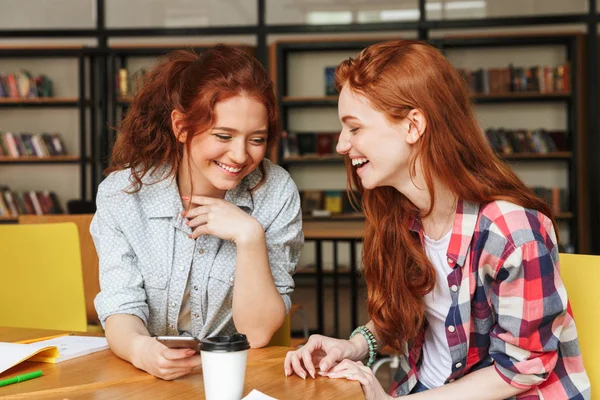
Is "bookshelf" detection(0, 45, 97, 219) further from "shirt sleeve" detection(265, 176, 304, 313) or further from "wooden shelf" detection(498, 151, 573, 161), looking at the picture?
"shirt sleeve" detection(265, 176, 304, 313)

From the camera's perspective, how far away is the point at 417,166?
135 centimetres

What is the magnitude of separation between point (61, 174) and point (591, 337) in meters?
6.24

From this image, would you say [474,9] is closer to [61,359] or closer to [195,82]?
[195,82]

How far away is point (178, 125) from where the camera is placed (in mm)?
1584

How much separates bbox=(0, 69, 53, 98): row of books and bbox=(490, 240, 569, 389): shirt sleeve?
20.4ft

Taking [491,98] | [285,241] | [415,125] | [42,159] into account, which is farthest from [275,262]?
[42,159]

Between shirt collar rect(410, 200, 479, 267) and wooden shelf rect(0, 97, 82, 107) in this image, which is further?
wooden shelf rect(0, 97, 82, 107)

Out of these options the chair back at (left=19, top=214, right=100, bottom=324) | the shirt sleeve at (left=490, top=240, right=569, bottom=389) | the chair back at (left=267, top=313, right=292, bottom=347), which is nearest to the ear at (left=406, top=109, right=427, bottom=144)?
the shirt sleeve at (left=490, top=240, right=569, bottom=389)

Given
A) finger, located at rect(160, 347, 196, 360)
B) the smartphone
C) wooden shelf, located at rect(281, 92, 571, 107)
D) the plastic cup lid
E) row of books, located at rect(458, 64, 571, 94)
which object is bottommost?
finger, located at rect(160, 347, 196, 360)

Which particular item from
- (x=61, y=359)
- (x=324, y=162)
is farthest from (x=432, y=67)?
(x=324, y=162)

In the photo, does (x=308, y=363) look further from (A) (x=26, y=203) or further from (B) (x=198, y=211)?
(A) (x=26, y=203)

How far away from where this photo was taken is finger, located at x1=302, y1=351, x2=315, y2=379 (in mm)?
1208

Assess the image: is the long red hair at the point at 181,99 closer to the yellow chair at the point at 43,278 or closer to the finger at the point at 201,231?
A: the finger at the point at 201,231

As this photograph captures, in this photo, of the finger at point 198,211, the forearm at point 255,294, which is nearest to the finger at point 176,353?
the forearm at point 255,294
